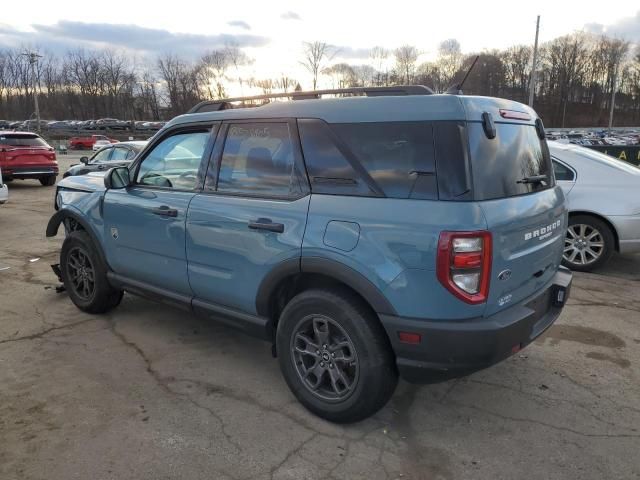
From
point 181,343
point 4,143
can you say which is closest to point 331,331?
point 181,343

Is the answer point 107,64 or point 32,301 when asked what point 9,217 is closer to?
point 32,301

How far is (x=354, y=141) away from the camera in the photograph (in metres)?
2.89

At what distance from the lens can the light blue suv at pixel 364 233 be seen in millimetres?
2570

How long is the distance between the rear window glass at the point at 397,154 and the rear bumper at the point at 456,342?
67cm

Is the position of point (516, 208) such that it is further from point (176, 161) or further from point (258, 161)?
point (176, 161)

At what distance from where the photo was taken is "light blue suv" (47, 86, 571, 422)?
257 centimetres

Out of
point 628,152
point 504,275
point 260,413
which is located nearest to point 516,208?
point 504,275

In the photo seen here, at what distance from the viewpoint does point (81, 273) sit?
488cm

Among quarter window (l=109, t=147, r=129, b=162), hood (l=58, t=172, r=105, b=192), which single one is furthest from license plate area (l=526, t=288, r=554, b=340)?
quarter window (l=109, t=147, r=129, b=162)

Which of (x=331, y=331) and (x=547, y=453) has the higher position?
(x=331, y=331)

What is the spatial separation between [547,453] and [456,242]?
1341 millimetres

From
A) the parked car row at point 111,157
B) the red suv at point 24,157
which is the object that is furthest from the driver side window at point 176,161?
the red suv at point 24,157

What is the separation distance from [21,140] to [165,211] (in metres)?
13.9

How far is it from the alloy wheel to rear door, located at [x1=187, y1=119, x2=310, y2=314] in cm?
445
